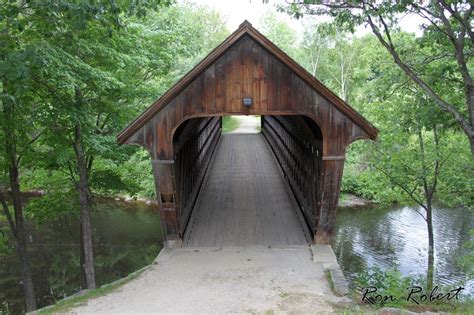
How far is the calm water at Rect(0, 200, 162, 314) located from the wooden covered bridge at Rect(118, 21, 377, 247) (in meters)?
4.86

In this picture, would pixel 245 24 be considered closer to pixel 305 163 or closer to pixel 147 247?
pixel 305 163

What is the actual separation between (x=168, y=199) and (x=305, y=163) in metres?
3.78

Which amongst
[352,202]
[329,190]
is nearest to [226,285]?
[329,190]

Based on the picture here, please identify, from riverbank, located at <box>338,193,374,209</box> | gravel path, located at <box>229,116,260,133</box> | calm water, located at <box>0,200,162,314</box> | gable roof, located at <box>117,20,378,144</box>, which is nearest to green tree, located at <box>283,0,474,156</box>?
gable roof, located at <box>117,20,378,144</box>

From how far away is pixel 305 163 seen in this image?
10914 mm

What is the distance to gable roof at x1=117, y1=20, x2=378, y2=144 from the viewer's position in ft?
25.7

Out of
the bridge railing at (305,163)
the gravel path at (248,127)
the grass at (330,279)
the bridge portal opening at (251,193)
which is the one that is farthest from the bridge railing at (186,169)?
the gravel path at (248,127)

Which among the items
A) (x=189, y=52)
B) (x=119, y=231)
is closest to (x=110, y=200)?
(x=119, y=231)

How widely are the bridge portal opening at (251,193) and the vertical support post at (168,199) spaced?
239 mm

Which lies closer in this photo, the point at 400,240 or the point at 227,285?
the point at 227,285

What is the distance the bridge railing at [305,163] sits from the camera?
30.9 feet

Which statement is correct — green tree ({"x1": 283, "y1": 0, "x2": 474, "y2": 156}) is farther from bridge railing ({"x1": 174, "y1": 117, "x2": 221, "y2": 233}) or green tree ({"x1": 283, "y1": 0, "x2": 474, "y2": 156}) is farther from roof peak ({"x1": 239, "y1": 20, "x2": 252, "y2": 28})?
bridge railing ({"x1": 174, "y1": 117, "x2": 221, "y2": 233})

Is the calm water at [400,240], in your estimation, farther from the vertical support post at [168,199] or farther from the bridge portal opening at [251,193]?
the vertical support post at [168,199]

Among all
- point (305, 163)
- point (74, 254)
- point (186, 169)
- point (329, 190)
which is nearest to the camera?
point (329, 190)
